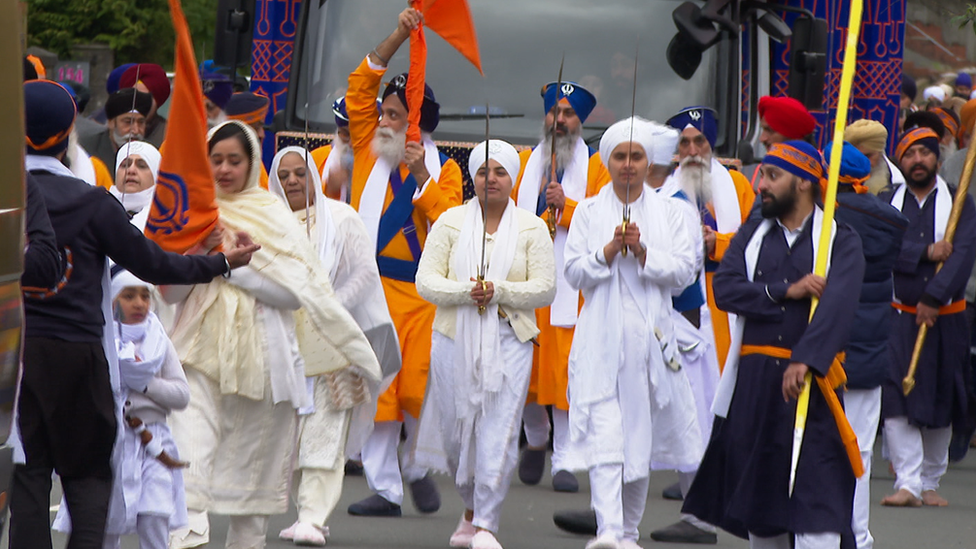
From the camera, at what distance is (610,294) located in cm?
781

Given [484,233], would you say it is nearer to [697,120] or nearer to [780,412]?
[780,412]

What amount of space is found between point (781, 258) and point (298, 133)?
4.70 metres

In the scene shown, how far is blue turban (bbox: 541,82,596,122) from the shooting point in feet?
31.9

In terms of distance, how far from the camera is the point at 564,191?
9672 mm

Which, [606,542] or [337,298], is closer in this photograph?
[606,542]

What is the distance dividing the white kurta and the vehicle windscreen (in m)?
2.51

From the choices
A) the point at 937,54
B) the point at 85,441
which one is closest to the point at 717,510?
the point at 85,441

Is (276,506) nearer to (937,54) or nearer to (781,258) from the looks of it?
(781,258)

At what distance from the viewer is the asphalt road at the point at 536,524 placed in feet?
26.6

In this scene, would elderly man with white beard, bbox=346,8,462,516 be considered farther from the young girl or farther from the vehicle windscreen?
the young girl

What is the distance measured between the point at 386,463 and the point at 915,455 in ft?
10.3

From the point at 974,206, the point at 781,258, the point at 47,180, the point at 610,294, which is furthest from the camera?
the point at 974,206

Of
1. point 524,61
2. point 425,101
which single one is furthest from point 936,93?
point 425,101

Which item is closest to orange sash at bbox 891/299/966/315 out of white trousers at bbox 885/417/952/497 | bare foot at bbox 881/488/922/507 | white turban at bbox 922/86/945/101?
white trousers at bbox 885/417/952/497
